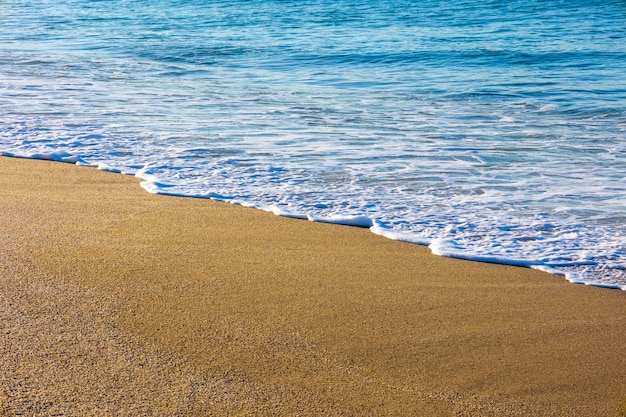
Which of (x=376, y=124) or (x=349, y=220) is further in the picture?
(x=376, y=124)

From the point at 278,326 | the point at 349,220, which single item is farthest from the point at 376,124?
the point at 278,326

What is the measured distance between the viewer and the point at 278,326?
2.70 m

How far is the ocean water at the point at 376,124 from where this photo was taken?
4176 millimetres

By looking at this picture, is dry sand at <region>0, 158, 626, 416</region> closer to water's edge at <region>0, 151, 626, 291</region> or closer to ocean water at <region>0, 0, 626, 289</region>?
water's edge at <region>0, 151, 626, 291</region>

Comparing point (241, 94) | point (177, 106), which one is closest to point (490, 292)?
point (177, 106)

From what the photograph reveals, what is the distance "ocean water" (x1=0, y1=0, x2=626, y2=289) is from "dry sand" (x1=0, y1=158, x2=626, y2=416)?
0.47 meters

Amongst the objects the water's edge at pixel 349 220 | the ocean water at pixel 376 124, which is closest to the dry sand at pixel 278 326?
the water's edge at pixel 349 220

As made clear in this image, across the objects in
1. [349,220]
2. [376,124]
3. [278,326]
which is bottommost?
[376,124]

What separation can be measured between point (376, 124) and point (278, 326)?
15.1 feet

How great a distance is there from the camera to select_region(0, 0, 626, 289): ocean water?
418cm

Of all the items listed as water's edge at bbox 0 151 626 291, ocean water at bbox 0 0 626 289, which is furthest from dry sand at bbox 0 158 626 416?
ocean water at bbox 0 0 626 289

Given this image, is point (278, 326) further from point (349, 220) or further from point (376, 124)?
point (376, 124)

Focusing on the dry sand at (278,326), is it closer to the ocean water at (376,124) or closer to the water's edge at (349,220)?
the water's edge at (349,220)

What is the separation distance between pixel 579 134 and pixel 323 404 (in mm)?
5398
